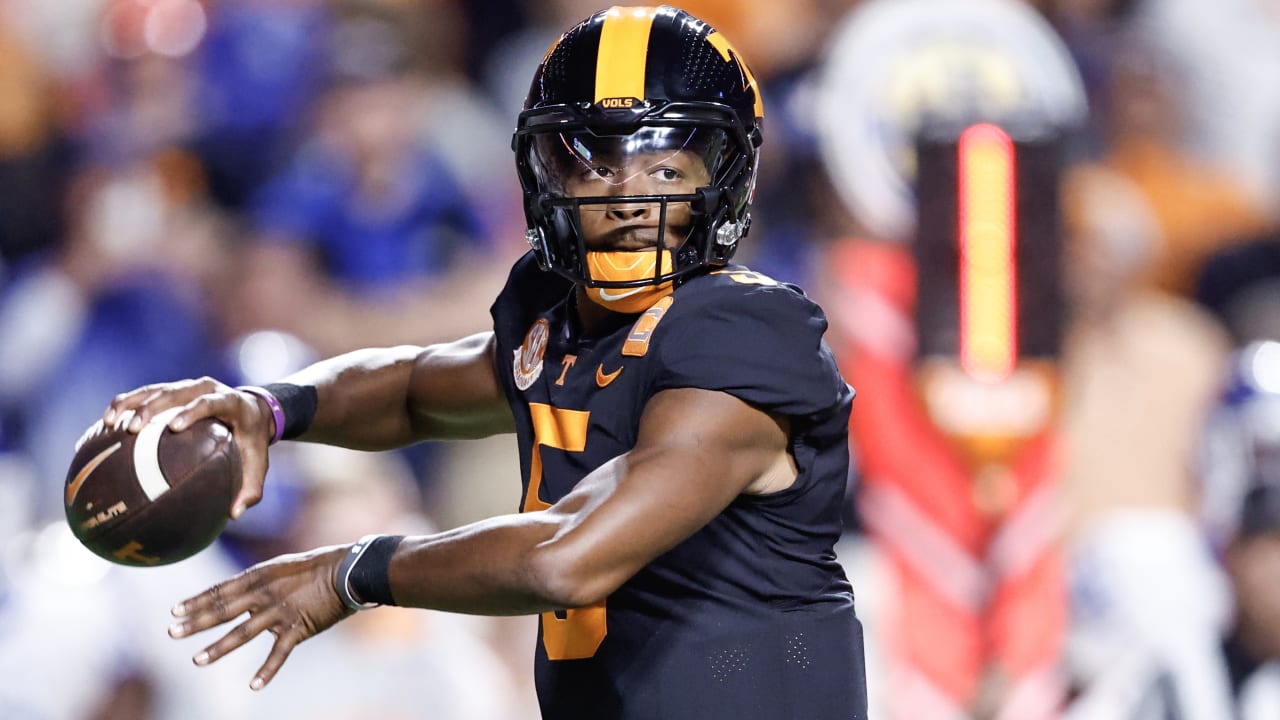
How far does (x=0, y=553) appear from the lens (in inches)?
198

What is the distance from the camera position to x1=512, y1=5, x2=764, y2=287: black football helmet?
2.17 metres

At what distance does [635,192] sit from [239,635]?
84 centimetres

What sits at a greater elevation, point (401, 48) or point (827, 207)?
point (401, 48)

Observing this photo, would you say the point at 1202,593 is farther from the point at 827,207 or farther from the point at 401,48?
the point at 401,48

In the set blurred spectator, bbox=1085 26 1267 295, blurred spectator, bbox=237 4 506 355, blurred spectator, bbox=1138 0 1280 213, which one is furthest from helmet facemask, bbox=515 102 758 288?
blurred spectator, bbox=1138 0 1280 213

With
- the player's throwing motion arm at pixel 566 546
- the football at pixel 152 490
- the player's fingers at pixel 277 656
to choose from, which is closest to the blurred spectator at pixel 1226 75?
the player's throwing motion arm at pixel 566 546

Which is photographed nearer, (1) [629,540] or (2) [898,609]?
(1) [629,540]

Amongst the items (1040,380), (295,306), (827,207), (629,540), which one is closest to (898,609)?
(1040,380)

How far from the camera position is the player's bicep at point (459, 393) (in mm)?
2533

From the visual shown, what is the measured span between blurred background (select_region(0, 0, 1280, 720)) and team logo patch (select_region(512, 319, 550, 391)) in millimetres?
2585

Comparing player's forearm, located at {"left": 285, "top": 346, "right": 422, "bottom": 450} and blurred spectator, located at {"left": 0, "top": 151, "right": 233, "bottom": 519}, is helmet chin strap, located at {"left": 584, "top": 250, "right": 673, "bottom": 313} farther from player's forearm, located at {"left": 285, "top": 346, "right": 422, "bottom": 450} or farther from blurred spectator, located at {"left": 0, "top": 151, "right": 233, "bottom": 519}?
blurred spectator, located at {"left": 0, "top": 151, "right": 233, "bottom": 519}

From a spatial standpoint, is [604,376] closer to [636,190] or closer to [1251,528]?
[636,190]

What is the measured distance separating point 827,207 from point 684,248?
10.0 feet

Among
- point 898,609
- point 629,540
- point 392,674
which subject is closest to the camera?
point 629,540
